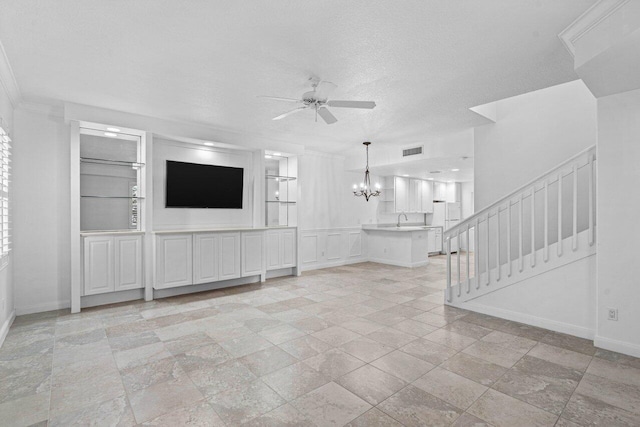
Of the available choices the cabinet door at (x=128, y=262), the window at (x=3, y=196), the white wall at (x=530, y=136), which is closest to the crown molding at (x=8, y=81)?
the window at (x=3, y=196)

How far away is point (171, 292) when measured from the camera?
514 cm

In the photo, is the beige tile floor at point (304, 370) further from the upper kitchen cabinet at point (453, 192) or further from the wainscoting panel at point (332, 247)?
the upper kitchen cabinet at point (453, 192)

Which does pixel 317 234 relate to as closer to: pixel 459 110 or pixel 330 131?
pixel 330 131

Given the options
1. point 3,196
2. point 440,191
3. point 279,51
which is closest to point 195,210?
point 3,196

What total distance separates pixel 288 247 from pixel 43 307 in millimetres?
3879

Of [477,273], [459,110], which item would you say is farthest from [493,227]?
[459,110]

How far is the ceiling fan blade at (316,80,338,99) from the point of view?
3.25m

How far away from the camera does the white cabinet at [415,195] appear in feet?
31.2

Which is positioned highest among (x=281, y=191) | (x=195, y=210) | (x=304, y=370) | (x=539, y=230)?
(x=281, y=191)

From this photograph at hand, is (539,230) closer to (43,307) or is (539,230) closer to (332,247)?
(332,247)

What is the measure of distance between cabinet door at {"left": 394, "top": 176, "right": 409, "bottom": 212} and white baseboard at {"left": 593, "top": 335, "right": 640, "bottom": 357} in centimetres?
614

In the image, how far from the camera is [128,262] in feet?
15.3

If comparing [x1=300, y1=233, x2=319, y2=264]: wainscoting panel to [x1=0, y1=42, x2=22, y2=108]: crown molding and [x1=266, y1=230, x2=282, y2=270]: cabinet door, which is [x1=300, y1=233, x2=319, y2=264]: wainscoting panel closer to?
[x1=266, y1=230, x2=282, y2=270]: cabinet door

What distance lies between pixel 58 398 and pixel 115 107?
3726 millimetres
